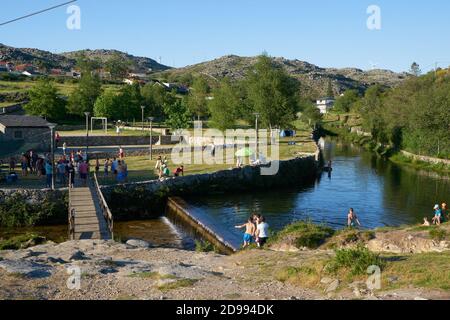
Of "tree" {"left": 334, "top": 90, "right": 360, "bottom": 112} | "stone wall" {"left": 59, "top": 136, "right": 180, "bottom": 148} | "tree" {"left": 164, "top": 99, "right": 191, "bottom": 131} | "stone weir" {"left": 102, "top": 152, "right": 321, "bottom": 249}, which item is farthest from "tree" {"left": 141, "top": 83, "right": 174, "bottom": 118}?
"tree" {"left": 334, "top": 90, "right": 360, "bottom": 112}

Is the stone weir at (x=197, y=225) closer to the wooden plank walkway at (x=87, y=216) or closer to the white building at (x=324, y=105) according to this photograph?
the wooden plank walkway at (x=87, y=216)

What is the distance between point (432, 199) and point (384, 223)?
9723 millimetres

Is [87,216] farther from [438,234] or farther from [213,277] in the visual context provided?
[438,234]

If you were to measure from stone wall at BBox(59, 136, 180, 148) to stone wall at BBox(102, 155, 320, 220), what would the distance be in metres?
17.3

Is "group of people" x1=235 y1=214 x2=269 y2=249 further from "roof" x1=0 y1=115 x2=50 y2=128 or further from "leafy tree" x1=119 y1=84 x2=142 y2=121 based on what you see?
"leafy tree" x1=119 y1=84 x2=142 y2=121

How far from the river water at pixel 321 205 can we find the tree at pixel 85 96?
1705 inches

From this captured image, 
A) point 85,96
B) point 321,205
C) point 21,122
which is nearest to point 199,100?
point 85,96

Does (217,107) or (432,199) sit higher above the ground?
(217,107)

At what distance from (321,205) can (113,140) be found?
27.3m

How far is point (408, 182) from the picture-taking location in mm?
43250

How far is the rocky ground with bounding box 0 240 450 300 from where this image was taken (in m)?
10.4

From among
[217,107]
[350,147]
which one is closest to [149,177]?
[217,107]

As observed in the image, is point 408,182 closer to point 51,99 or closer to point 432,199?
point 432,199

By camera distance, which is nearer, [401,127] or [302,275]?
[302,275]
